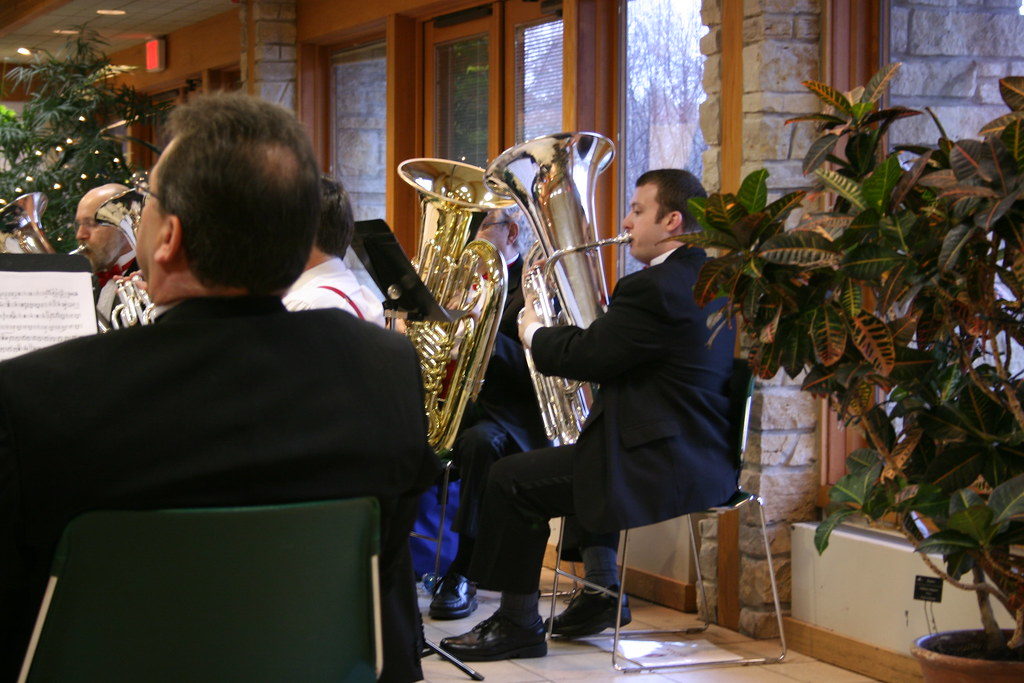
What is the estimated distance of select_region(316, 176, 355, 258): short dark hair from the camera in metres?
2.55

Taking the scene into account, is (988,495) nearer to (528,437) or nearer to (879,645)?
(879,645)

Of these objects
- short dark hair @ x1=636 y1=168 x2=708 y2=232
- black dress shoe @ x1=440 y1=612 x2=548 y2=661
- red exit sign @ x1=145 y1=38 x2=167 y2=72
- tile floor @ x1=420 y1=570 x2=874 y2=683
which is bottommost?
tile floor @ x1=420 y1=570 x2=874 y2=683

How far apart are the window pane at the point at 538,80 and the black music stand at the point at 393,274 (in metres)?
1.94

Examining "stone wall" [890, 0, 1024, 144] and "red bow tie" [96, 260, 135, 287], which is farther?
"red bow tie" [96, 260, 135, 287]

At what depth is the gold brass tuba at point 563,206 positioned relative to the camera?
338 centimetres

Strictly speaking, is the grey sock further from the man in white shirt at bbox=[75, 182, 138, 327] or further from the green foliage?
the green foliage

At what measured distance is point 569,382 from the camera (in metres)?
→ 3.57

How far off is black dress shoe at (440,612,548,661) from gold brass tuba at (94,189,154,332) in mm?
1249

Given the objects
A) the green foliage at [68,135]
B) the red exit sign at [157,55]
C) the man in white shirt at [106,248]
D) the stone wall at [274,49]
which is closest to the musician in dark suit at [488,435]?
the man in white shirt at [106,248]

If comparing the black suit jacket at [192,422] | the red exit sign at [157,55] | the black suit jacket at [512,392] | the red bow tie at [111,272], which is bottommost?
the black suit jacket at [512,392]

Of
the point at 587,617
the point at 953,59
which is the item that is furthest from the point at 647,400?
the point at 953,59

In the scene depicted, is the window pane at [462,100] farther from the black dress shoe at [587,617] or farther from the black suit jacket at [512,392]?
the black dress shoe at [587,617]

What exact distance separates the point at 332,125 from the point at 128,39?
9.68ft

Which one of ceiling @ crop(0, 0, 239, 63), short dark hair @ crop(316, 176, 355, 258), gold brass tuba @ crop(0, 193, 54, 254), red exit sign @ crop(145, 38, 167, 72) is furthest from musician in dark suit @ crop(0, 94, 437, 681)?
red exit sign @ crop(145, 38, 167, 72)
